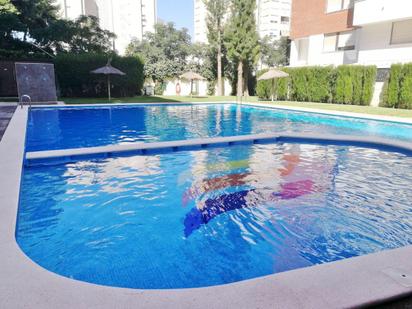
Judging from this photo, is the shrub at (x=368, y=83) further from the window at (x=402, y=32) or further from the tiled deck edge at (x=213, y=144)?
the tiled deck edge at (x=213, y=144)

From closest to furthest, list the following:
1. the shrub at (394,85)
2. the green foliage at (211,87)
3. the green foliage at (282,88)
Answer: the shrub at (394,85)
the green foliage at (282,88)
the green foliage at (211,87)

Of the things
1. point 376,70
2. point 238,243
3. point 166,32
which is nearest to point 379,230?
point 238,243

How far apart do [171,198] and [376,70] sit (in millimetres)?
16835

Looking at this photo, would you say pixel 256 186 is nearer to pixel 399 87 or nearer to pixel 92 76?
pixel 399 87

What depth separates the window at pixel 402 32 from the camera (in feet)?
58.7

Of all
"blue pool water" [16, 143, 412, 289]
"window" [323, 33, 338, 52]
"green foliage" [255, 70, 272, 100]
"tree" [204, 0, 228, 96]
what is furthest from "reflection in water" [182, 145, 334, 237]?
"tree" [204, 0, 228, 96]

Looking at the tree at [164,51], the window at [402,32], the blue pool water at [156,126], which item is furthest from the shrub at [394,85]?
the tree at [164,51]

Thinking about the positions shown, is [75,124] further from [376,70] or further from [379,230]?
[376,70]

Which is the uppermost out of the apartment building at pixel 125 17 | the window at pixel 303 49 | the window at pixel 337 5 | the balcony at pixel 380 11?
the apartment building at pixel 125 17

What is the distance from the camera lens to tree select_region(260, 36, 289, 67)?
37.8 m

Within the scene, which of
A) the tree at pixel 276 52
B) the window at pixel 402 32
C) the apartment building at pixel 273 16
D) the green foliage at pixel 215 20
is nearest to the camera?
the window at pixel 402 32

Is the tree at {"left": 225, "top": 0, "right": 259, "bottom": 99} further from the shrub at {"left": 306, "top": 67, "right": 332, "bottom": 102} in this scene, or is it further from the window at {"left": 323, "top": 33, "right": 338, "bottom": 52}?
the shrub at {"left": 306, "top": 67, "right": 332, "bottom": 102}

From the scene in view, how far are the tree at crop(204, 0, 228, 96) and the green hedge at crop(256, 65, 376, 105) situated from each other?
5615mm

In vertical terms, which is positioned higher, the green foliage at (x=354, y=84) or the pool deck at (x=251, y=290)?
the green foliage at (x=354, y=84)
